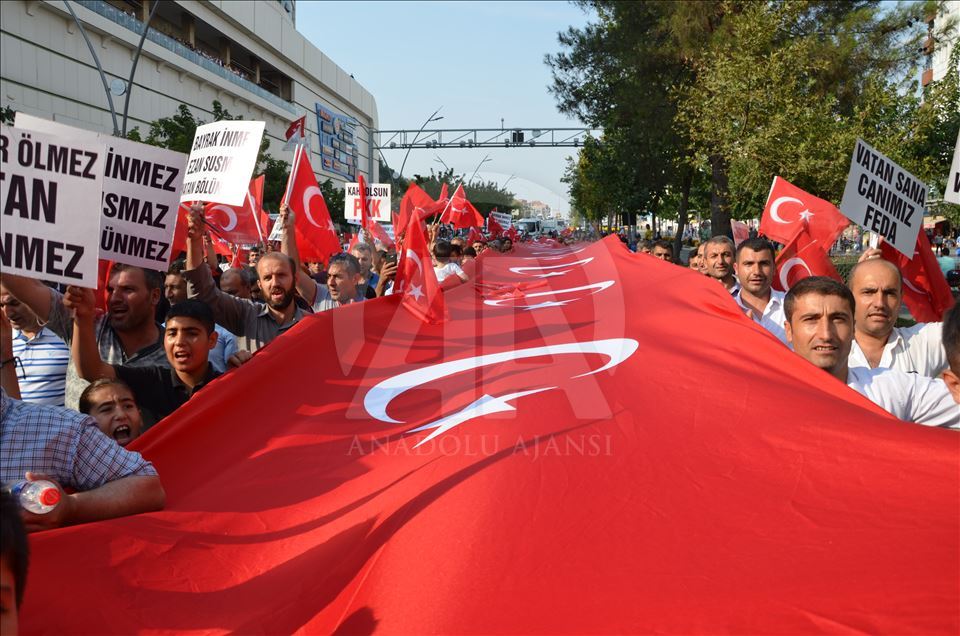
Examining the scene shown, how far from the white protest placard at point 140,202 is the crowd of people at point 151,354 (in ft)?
0.42

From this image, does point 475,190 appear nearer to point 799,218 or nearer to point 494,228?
point 494,228

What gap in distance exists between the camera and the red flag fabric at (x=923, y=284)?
674 cm

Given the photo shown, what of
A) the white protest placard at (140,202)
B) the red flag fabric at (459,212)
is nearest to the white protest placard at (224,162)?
the white protest placard at (140,202)

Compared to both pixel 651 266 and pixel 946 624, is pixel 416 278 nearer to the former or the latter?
pixel 651 266

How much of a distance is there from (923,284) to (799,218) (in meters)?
1.39

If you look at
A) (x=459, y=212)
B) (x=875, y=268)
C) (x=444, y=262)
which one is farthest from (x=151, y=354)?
(x=459, y=212)

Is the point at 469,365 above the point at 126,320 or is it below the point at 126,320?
→ below

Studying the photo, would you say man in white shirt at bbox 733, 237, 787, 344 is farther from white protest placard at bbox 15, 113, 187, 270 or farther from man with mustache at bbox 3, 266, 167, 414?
man with mustache at bbox 3, 266, 167, 414

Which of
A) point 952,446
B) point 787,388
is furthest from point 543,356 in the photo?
point 952,446

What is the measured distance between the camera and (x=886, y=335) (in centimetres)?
491

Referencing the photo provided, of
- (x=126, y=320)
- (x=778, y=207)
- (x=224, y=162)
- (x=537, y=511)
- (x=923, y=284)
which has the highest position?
(x=224, y=162)

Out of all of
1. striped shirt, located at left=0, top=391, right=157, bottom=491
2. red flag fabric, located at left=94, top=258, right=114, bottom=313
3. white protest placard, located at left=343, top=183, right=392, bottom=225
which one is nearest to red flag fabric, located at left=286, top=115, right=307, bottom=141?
white protest placard, located at left=343, top=183, right=392, bottom=225

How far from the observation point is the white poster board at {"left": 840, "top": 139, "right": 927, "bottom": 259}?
6.60 meters

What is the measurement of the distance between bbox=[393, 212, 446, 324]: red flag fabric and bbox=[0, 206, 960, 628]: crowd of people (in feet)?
2.51
